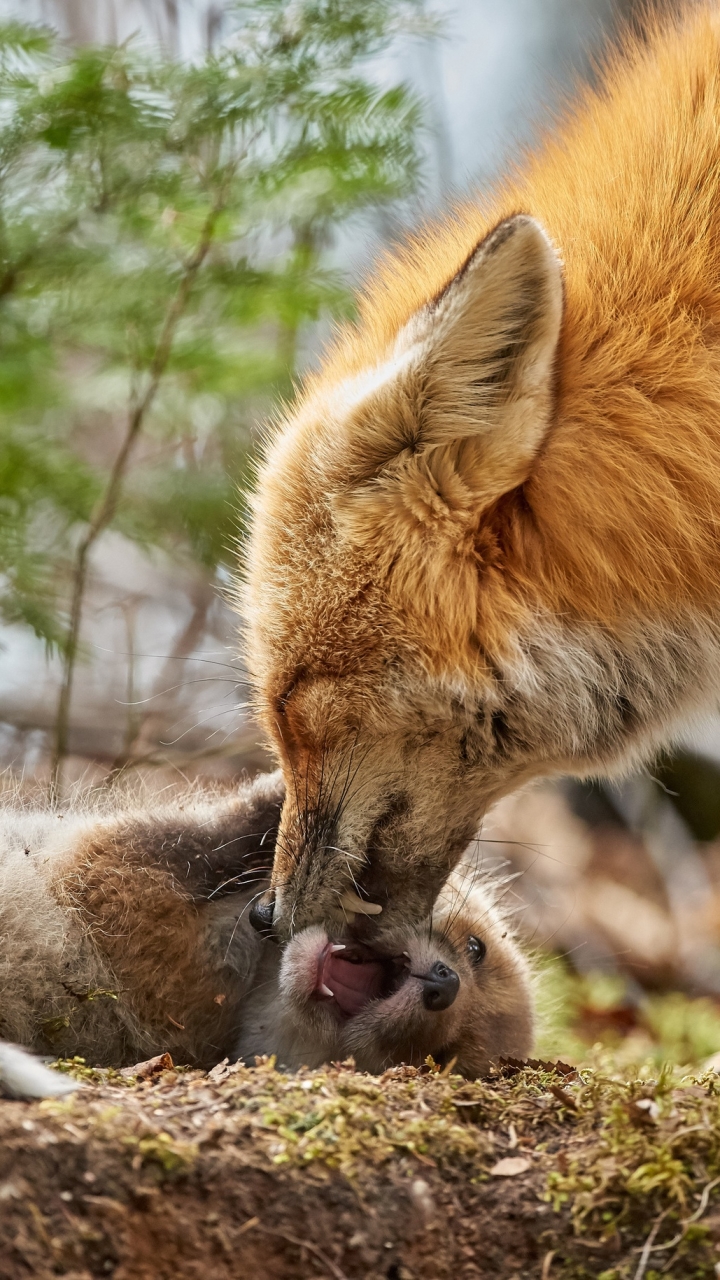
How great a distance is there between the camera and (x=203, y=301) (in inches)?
190

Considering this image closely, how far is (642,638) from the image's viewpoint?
2.74 meters

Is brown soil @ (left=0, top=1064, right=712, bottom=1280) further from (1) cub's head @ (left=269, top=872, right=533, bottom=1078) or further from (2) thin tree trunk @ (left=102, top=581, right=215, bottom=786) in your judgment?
(2) thin tree trunk @ (left=102, top=581, right=215, bottom=786)

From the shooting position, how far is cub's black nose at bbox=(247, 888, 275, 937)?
3.12 metres

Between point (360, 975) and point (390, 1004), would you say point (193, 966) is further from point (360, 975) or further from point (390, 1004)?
point (390, 1004)

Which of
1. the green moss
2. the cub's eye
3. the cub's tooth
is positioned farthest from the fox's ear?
the green moss

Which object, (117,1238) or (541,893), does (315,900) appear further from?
(541,893)

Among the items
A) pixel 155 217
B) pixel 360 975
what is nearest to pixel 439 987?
pixel 360 975

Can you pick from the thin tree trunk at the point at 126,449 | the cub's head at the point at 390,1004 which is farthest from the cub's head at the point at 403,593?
the thin tree trunk at the point at 126,449

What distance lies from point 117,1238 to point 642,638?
73.6 inches

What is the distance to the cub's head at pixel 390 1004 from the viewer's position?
3.02 m

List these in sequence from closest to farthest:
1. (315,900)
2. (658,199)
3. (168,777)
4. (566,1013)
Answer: (658,199), (315,900), (566,1013), (168,777)

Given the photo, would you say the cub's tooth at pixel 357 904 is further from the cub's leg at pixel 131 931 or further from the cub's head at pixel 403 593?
the cub's leg at pixel 131 931

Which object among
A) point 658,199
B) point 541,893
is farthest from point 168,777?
point 658,199

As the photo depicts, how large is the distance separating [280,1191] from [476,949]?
6.43ft
